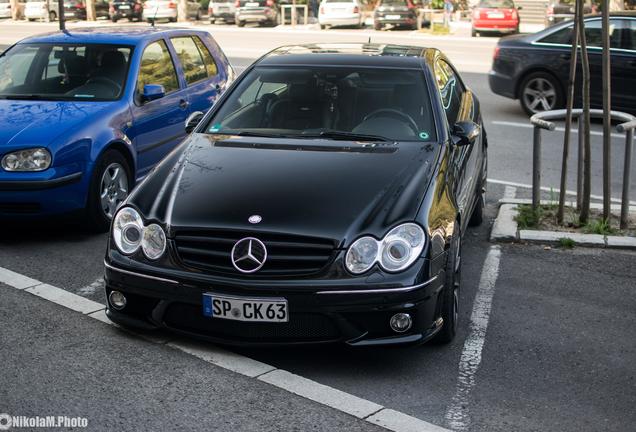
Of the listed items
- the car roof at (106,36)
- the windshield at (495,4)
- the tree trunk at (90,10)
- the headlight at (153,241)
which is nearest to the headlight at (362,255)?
the headlight at (153,241)

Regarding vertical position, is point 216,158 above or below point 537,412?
above

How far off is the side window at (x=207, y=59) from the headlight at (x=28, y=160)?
292cm

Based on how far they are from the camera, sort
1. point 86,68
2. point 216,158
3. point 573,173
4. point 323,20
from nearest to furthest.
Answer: point 216,158, point 86,68, point 573,173, point 323,20

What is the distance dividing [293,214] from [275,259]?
0.29m

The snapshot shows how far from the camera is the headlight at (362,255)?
4820mm

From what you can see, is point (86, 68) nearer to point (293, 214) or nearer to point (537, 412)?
point (293, 214)

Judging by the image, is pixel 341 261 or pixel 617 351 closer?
pixel 341 261

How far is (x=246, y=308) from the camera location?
15.9 feet

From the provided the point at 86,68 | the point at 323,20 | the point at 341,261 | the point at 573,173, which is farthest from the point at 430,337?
the point at 323,20

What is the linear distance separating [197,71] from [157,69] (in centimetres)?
82

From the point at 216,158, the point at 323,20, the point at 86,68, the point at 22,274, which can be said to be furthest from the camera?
the point at 323,20

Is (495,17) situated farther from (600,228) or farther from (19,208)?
(19,208)

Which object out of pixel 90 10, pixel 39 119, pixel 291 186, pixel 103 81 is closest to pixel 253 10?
pixel 90 10

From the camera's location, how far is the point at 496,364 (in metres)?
5.15
